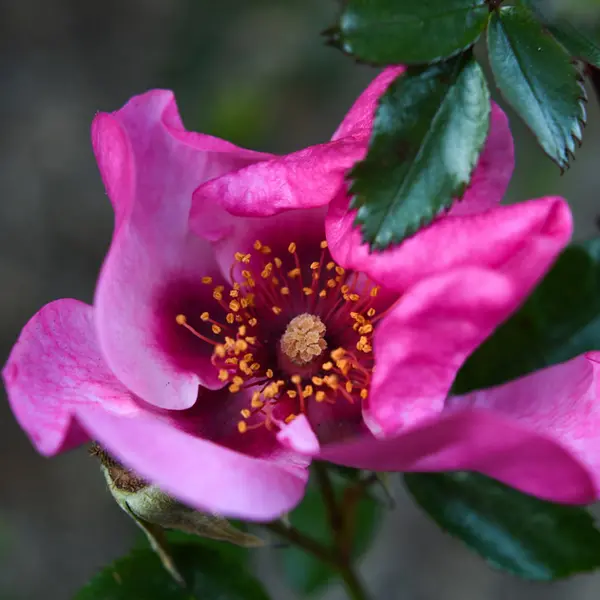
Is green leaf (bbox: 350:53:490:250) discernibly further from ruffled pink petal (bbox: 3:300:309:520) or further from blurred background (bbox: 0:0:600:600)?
blurred background (bbox: 0:0:600:600)

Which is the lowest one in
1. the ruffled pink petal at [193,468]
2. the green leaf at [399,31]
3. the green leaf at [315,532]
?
the green leaf at [315,532]

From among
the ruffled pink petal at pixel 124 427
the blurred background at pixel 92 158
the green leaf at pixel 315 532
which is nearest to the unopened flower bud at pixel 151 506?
the ruffled pink petal at pixel 124 427

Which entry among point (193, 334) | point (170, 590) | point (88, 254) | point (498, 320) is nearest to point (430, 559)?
point (88, 254)

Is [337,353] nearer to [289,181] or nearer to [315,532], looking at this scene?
[289,181]

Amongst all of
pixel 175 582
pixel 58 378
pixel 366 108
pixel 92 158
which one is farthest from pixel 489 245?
pixel 92 158

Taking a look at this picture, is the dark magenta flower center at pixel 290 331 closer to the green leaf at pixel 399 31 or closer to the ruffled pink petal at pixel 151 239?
the ruffled pink petal at pixel 151 239
